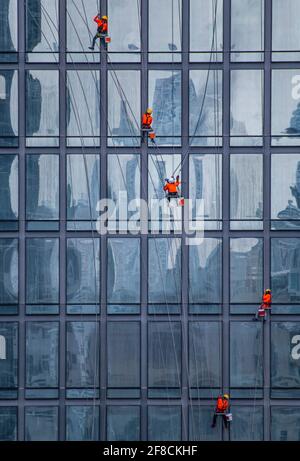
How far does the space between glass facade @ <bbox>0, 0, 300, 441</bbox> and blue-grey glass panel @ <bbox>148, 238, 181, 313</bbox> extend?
0.05 meters

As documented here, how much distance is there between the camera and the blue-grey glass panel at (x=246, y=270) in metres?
21.9

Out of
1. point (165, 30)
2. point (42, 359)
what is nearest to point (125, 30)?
point (165, 30)

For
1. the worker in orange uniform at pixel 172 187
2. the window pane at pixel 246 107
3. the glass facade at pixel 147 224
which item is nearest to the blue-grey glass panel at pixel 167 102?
the glass facade at pixel 147 224

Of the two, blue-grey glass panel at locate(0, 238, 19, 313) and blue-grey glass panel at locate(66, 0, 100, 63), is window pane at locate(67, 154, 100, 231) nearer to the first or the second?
blue-grey glass panel at locate(0, 238, 19, 313)

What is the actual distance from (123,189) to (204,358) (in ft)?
19.9

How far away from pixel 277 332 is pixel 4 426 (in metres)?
9.35

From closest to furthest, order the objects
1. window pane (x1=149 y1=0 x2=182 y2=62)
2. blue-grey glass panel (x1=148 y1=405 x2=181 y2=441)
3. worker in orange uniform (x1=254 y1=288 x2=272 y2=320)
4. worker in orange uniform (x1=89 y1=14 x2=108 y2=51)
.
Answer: worker in orange uniform (x1=89 y1=14 x2=108 y2=51) → worker in orange uniform (x1=254 y1=288 x2=272 y2=320) → window pane (x1=149 y1=0 x2=182 y2=62) → blue-grey glass panel (x1=148 y1=405 x2=181 y2=441)

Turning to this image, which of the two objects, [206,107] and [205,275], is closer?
[206,107]

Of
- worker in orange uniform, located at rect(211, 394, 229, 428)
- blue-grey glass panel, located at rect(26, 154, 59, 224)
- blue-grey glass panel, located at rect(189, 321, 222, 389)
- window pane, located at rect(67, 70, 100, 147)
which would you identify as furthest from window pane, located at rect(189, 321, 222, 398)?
window pane, located at rect(67, 70, 100, 147)

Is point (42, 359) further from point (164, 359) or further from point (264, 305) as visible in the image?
point (264, 305)

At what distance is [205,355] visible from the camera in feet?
71.6

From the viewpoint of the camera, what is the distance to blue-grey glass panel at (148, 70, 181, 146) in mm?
21750
